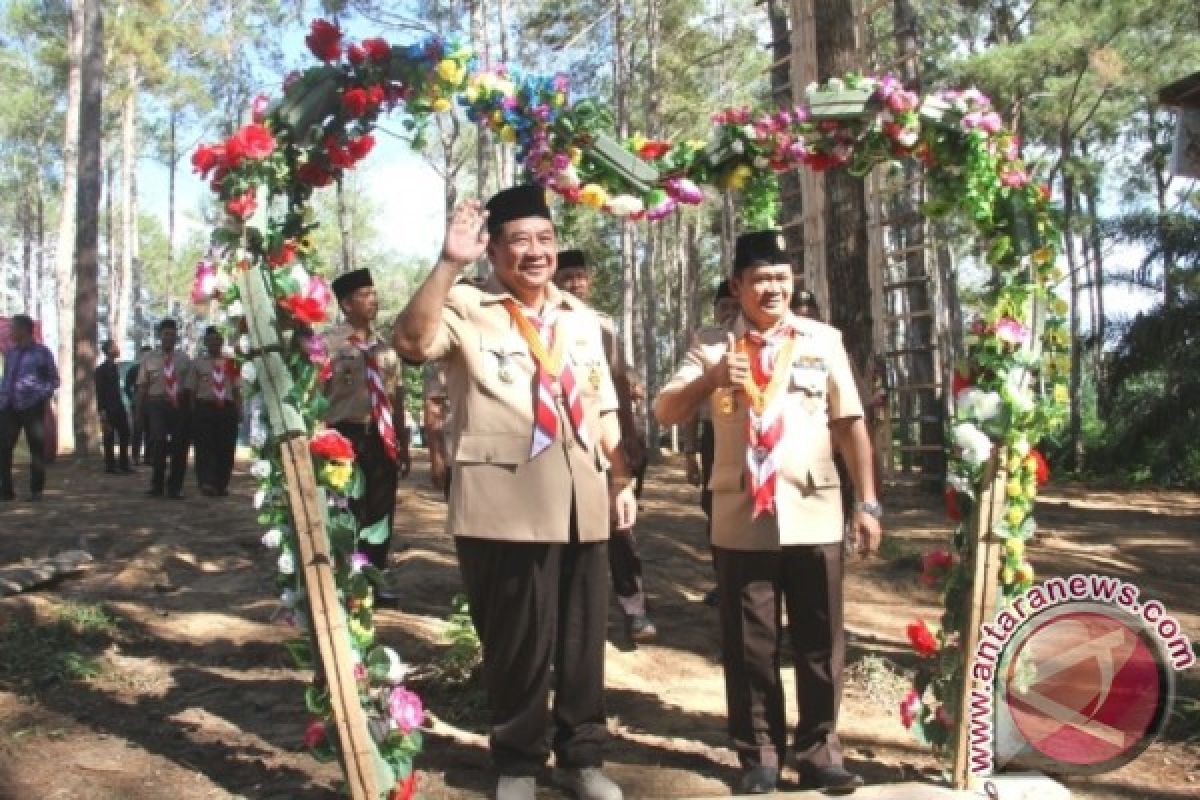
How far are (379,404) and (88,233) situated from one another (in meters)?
13.2

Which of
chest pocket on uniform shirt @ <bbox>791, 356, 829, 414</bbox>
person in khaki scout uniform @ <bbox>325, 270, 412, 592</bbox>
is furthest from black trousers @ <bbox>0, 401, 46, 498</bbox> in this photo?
chest pocket on uniform shirt @ <bbox>791, 356, 829, 414</bbox>

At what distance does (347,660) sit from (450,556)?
15.6 ft

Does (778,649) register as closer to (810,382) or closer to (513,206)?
(810,382)

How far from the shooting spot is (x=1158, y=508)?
45.1 feet

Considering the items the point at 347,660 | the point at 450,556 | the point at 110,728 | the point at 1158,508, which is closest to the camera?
the point at 347,660

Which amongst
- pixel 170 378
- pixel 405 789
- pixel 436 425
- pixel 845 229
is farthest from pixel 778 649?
pixel 170 378

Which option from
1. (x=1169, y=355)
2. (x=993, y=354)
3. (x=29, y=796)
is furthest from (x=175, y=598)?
(x=1169, y=355)

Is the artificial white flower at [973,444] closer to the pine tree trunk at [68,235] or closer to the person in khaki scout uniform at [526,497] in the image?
the person in khaki scout uniform at [526,497]

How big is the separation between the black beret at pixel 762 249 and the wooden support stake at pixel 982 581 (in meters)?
0.98

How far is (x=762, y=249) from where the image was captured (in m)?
3.77

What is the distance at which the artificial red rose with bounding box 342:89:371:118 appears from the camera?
3.63 metres

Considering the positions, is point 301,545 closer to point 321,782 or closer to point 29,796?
point 321,782

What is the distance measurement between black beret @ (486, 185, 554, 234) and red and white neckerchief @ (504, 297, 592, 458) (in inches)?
10.1

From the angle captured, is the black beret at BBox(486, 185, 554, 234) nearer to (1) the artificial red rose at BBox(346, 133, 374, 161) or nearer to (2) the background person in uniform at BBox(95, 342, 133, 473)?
(1) the artificial red rose at BBox(346, 133, 374, 161)
